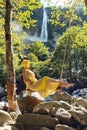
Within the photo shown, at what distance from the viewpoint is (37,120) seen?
6023mm

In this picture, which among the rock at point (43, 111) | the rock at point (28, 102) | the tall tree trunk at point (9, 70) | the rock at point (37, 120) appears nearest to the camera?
the rock at point (37, 120)

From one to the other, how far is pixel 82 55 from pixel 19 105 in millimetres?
24935

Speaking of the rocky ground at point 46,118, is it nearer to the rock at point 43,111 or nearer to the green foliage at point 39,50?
the rock at point 43,111

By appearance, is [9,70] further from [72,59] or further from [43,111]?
[72,59]

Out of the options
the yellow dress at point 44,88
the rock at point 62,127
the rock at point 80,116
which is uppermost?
the yellow dress at point 44,88

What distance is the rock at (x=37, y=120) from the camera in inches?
234

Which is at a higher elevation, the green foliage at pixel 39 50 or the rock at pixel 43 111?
the rock at pixel 43 111

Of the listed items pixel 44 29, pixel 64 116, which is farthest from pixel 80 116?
pixel 44 29

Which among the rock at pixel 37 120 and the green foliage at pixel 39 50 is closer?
the rock at pixel 37 120

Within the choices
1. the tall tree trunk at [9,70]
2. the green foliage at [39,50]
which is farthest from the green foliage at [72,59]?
the tall tree trunk at [9,70]

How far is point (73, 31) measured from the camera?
30.4m

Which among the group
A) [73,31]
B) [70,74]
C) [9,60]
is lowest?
[70,74]

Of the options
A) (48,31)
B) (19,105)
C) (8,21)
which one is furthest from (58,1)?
(48,31)

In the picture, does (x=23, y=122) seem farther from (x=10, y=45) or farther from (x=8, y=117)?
(x=10, y=45)
